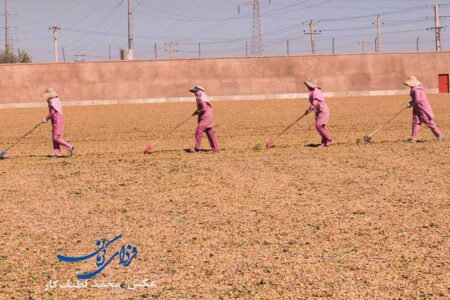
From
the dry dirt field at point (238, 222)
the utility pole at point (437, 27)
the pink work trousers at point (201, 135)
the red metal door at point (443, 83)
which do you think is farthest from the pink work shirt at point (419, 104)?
the utility pole at point (437, 27)

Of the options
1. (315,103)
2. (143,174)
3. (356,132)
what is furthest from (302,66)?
(143,174)

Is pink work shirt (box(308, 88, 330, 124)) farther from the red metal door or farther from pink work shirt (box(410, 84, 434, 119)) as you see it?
the red metal door

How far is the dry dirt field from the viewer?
16.9 feet

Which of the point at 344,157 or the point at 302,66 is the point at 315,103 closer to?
A: the point at 344,157

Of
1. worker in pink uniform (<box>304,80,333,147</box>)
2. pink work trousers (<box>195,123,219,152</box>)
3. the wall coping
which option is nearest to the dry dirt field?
pink work trousers (<box>195,123,219,152</box>)

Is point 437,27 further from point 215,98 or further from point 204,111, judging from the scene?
point 204,111

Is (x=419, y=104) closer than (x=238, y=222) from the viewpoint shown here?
No

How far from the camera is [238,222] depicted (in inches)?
283

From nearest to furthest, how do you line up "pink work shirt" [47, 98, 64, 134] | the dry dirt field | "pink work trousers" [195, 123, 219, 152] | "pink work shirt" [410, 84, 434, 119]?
the dry dirt field, "pink work shirt" [47, 98, 64, 134], "pink work shirt" [410, 84, 434, 119], "pink work trousers" [195, 123, 219, 152]

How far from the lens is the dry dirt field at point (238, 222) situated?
515 centimetres

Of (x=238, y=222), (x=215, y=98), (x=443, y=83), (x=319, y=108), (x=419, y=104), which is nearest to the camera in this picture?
(x=238, y=222)

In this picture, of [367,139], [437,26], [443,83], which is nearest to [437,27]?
[437,26]

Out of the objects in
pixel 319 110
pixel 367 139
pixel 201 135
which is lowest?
pixel 367 139

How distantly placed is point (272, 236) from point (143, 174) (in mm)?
4842
